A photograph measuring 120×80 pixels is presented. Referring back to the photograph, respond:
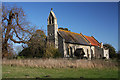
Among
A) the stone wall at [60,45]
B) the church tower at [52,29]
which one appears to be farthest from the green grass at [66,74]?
the church tower at [52,29]

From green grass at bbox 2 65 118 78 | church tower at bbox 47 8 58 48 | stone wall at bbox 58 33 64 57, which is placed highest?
church tower at bbox 47 8 58 48

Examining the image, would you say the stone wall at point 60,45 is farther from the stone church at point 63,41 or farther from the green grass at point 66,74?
the green grass at point 66,74

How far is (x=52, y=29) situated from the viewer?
3616 cm

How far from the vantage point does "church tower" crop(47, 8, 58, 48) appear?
35.1 m

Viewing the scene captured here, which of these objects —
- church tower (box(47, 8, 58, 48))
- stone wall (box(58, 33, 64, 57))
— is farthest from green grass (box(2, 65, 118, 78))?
church tower (box(47, 8, 58, 48))

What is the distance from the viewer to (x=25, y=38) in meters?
24.8

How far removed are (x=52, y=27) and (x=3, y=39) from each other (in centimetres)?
1547

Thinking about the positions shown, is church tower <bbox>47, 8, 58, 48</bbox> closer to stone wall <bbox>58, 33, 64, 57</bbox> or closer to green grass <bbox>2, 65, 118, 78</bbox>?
stone wall <bbox>58, 33, 64, 57</bbox>

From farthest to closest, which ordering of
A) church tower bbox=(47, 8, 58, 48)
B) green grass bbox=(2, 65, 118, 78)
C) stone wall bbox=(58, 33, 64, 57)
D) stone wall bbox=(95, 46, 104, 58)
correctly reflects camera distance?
stone wall bbox=(95, 46, 104, 58)
church tower bbox=(47, 8, 58, 48)
stone wall bbox=(58, 33, 64, 57)
green grass bbox=(2, 65, 118, 78)

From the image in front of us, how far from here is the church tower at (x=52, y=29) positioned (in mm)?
35094

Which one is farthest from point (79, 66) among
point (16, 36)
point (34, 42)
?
point (16, 36)

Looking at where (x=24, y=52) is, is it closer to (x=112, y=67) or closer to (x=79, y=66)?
(x=79, y=66)

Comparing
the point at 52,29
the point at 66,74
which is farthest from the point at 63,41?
the point at 66,74

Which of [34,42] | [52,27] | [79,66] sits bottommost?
[79,66]
